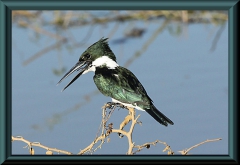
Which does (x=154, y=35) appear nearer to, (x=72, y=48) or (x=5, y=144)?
(x=72, y=48)

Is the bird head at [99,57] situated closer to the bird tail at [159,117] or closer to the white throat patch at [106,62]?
the white throat patch at [106,62]

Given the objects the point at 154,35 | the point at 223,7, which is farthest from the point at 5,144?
the point at 154,35

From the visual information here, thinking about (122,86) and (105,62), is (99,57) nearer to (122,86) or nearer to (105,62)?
(105,62)

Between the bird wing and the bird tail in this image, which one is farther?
the bird wing

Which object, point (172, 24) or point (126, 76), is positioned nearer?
point (126, 76)

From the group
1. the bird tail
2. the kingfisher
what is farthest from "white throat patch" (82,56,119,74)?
the bird tail

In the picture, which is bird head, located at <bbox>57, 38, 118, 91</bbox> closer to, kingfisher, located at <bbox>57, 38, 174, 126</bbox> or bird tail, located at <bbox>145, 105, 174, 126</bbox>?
kingfisher, located at <bbox>57, 38, 174, 126</bbox>

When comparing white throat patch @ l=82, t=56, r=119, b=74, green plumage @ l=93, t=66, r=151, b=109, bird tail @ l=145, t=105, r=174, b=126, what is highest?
white throat patch @ l=82, t=56, r=119, b=74

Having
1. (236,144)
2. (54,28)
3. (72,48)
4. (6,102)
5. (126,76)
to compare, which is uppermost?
(54,28)
